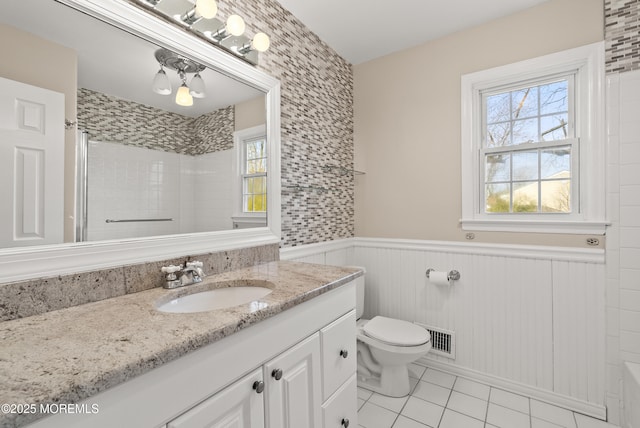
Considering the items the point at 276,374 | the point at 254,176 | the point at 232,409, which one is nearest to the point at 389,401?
the point at 276,374

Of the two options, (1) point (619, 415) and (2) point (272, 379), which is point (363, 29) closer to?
(2) point (272, 379)

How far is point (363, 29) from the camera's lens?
2.09 metres

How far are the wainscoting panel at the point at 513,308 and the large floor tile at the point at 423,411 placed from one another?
17.3 inches

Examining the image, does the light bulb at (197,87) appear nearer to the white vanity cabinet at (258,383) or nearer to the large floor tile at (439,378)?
the white vanity cabinet at (258,383)

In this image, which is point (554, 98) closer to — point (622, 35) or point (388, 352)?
point (622, 35)

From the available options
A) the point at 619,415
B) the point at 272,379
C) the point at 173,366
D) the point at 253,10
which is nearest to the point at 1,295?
the point at 173,366

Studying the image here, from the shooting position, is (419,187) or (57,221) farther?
(419,187)

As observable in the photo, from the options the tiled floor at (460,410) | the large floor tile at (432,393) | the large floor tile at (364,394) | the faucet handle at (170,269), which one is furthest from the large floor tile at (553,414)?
the faucet handle at (170,269)

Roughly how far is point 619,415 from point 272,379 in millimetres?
2047

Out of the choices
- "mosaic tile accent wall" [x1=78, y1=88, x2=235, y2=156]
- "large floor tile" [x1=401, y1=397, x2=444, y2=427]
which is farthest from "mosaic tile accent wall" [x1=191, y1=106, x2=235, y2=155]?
"large floor tile" [x1=401, y1=397, x2=444, y2=427]

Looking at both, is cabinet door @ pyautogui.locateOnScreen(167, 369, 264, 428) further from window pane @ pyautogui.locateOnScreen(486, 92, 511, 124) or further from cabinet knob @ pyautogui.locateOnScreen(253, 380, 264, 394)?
window pane @ pyautogui.locateOnScreen(486, 92, 511, 124)

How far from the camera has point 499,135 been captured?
2.06 m

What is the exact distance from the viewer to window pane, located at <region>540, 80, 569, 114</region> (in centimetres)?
185

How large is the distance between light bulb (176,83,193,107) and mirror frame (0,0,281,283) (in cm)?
15
